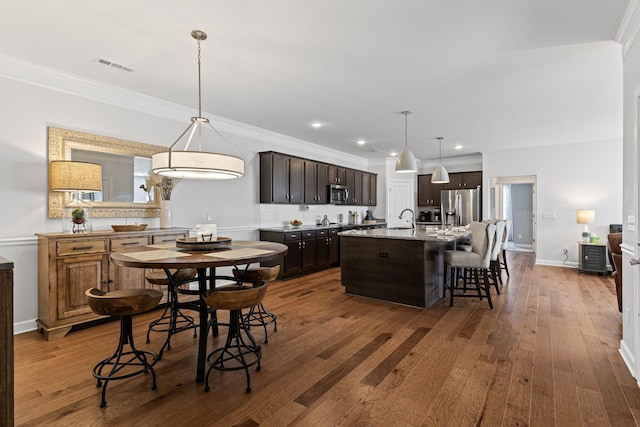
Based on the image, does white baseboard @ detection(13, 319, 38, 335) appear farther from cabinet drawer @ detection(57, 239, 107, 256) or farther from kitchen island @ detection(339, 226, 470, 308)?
kitchen island @ detection(339, 226, 470, 308)

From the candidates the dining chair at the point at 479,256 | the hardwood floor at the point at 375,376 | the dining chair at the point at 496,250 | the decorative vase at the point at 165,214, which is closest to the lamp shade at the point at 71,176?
the decorative vase at the point at 165,214

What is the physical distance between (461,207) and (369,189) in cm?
232

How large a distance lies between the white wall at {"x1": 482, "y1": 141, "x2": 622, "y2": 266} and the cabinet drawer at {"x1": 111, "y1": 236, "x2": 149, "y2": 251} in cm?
727

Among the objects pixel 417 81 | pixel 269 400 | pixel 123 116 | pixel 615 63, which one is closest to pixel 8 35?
pixel 123 116

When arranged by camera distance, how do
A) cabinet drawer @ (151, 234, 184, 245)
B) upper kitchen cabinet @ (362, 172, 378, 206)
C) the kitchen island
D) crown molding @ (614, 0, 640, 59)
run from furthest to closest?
1. upper kitchen cabinet @ (362, 172, 378, 206)
2. the kitchen island
3. cabinet drawer @ (151, 234, 184, 245)
4. crown molding @ (614, 0, 640, 59)

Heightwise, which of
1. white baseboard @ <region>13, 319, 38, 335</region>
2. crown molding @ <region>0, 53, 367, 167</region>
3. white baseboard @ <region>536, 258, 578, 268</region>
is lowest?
white baseboard @ <region>13, 319, 38, 335</region>

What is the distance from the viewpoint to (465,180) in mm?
8297

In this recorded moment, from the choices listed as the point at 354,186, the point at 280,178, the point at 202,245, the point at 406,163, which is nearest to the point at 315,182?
the point at 280,178

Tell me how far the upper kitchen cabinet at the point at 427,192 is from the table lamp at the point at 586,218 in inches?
122

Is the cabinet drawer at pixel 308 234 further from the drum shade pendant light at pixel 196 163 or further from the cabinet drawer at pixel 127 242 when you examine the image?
the drum shade pendant light at pixel 196 163

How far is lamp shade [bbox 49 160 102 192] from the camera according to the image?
126 inches

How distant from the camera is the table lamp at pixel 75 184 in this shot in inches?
126

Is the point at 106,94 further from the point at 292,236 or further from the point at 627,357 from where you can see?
the point at 627,357

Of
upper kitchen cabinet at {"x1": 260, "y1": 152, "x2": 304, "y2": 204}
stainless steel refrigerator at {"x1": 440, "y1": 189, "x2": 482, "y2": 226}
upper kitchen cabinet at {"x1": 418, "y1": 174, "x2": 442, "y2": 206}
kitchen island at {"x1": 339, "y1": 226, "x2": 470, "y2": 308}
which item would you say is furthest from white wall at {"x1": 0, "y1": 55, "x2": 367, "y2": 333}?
upper kitchen cabinet at {"x1": 418, "y1": 174, "x2": 442, "y2": 206}
